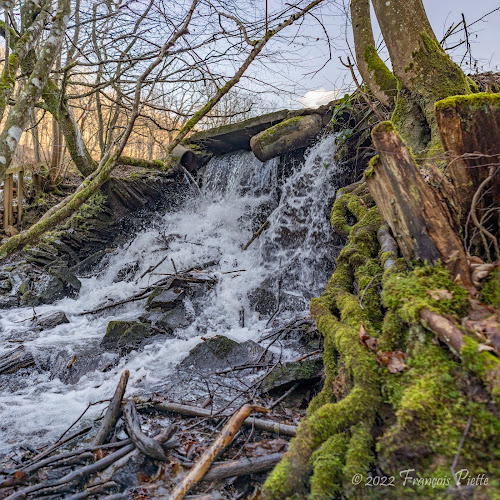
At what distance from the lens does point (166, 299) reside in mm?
5938

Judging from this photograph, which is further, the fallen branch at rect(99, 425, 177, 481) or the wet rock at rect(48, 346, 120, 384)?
the wet rock at rect(48, 346, 120, 384)

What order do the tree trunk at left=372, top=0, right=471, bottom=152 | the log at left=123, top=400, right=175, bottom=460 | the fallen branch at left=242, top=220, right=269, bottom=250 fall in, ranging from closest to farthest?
the log at left=123, top=400, right=175, bottom=460 < the tree trunk at left=372, top=0, right=471, bottom=152 < the fallen branch at left=242, top=220, right=269, bottom=250

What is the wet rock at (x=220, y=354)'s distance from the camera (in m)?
4.09

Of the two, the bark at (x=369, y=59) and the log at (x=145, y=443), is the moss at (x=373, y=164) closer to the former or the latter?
the log at (x=145, y=443)

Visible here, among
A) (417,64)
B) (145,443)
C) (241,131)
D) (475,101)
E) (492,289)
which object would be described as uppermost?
(241,131)

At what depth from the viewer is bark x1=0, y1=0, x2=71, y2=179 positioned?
11.9 feet

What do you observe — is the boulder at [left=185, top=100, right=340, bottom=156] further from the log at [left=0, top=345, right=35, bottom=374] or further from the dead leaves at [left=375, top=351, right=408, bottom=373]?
the log at [left=0, top=345, right=35, bottom=374]

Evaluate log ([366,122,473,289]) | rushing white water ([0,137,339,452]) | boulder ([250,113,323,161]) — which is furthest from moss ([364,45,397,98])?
log ([366,122,473,289])

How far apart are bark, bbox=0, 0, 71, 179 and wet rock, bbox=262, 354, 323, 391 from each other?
354 cm

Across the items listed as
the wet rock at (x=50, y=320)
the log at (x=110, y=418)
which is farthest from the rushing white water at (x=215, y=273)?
the log at (x=110, y=418)

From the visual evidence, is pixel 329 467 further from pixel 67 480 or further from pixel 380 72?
pixel 380 72

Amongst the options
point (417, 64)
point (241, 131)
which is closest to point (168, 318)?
point (417, 64)

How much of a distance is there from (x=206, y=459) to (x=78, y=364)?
125 inches

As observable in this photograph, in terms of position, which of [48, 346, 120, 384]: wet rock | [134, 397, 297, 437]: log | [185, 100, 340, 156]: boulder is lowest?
[48, 346, 120, 384]: wet rock
